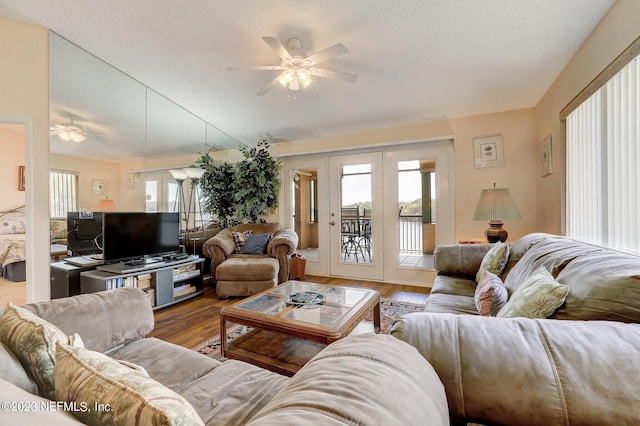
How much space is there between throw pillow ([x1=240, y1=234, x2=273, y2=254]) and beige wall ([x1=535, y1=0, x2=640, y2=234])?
3.35 meters

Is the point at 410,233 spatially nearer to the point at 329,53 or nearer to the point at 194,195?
the point at 329,53

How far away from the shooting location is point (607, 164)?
1.80m

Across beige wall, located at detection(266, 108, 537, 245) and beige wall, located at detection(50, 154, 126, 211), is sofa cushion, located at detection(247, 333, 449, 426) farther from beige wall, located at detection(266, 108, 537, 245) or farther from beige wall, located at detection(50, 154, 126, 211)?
beige wall, located at detection(266, 108, 537, 245)

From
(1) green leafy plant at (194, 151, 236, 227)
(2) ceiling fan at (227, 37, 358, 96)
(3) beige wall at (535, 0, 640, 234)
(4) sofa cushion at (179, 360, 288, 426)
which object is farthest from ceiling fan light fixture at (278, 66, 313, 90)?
(1) green leafy plant at (194, 151, 236, 227)

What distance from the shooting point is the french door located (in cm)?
414

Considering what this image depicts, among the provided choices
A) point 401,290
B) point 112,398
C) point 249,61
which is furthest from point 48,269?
point 401,290

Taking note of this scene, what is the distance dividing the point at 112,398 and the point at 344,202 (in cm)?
403

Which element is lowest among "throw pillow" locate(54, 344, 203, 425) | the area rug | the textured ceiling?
the area rug

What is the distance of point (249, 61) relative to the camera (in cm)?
238

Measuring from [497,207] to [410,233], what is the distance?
132cm

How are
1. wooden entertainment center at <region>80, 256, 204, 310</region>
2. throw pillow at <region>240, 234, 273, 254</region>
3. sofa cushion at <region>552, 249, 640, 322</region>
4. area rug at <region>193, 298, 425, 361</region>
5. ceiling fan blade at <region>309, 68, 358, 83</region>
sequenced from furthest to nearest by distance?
throw pillow at <region>240, 234, 273, 254</region>
wooden entertainment center at <region>80, 256, 204, 310</region>
ceiling fan blade at <region>309, 68, 358, 83</region>
area rug at <region>193, 298, 425, 361</region>
sofa cushion at <region>552, 249, 640, 322</region>

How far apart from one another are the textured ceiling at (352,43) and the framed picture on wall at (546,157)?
55 cm

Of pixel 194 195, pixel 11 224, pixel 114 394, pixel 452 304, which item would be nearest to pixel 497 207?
pixel 452 304

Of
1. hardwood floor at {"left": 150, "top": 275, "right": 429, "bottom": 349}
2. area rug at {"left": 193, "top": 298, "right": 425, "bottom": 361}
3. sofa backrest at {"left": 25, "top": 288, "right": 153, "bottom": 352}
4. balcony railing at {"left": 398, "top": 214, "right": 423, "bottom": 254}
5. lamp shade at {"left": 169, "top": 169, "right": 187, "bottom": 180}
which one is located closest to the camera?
sofa backrest at {"left": 25, "top": 288, "right": 153, "bottom": 352}
